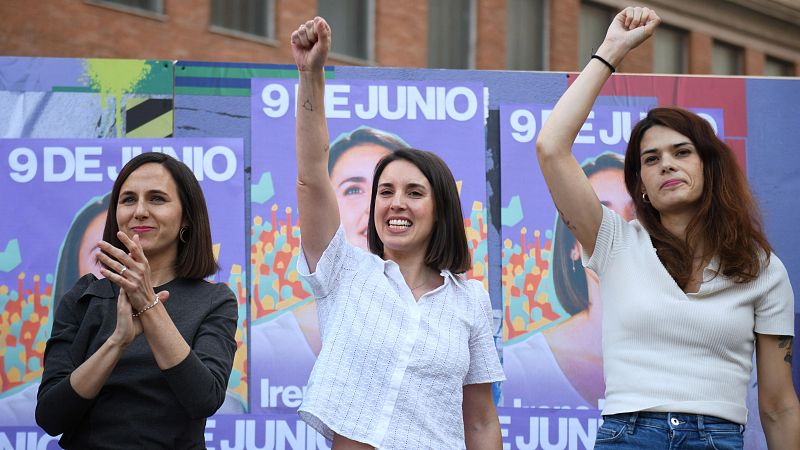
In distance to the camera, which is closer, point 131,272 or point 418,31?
point 131,272

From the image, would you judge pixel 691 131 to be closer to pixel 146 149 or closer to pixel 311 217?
pixel 311 217

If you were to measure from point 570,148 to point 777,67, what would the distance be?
15.8m

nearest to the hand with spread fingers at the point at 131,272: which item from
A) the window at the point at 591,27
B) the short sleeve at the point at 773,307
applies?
the short sleeve at the point at 773,307

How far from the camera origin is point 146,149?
4574 millimetres

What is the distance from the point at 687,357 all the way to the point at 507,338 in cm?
207

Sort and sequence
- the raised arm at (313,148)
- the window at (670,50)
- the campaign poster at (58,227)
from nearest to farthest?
the raised arm at (313,148), the campaign poster at (58,227), the window at (670,50)

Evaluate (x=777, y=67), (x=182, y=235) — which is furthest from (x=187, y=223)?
(x=777, y=67)

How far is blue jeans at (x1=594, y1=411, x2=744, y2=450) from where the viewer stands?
255 cm

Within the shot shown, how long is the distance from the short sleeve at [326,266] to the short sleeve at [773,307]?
104 cm

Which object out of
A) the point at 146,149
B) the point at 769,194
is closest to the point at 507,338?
the point at 769,194

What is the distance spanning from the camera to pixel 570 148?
2.78 meters

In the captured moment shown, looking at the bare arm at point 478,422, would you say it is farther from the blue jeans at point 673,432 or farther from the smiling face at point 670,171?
the smiling face at point 670,171

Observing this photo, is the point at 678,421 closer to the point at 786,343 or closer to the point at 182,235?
the point at 786,343

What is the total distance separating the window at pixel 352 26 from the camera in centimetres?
1258
